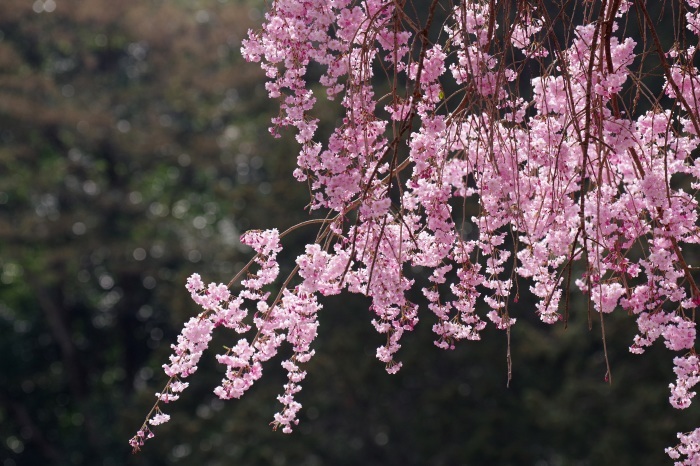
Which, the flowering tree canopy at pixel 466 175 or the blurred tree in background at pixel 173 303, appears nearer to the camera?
the flowering tree canopy at pixel 466 175

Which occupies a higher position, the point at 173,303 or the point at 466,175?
the point at 173,303

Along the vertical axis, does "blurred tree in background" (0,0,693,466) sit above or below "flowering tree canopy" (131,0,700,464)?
above

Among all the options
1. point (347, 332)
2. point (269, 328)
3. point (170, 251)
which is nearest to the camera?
point (269, 328)

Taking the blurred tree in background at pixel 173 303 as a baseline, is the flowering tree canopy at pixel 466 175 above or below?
below

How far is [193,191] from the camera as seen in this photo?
11.1 metres

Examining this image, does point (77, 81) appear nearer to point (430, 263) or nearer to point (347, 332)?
point (347, 332)

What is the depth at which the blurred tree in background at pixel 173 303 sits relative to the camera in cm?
775

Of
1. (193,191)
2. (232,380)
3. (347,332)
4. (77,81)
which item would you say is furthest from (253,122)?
(232,380)

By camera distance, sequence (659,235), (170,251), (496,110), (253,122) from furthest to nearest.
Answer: (253,122), (170,251), (659,235), (496,110)

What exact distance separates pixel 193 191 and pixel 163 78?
4.10 ft

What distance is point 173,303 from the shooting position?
8695 millimetres

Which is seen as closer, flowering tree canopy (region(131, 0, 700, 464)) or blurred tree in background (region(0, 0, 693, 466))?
flowering tree canopy (region(131, 0, 700, 464))

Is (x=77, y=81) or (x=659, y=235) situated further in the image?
(x=77, y=81)

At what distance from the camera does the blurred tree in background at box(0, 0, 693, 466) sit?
7.75 metres
